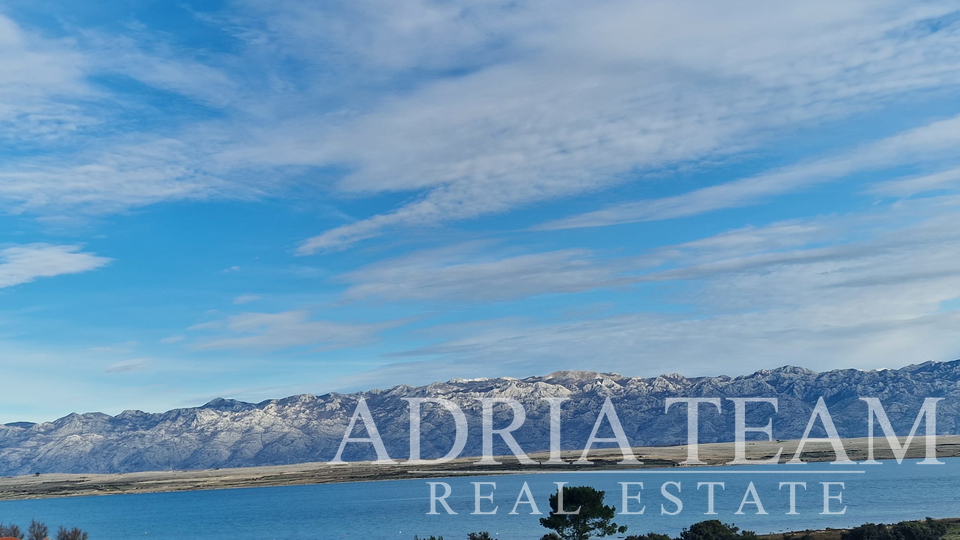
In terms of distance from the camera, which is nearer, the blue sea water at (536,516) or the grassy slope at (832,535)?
the grassy slope at (832,535)

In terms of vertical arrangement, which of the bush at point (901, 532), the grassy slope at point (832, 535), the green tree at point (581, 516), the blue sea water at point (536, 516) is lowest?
the blue sea water at point (536, 516)

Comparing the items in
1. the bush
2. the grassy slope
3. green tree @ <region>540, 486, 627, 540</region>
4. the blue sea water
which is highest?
green tree @ <region>540, 486, 627, 540</region>

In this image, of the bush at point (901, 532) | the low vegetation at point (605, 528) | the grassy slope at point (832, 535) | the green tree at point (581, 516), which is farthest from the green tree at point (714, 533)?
the grassy slope at point (832, 535)

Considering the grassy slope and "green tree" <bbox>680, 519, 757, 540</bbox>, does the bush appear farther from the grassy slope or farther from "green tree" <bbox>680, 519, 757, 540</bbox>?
"green tree" <bbox>680, 519, 757, 540</bbox>

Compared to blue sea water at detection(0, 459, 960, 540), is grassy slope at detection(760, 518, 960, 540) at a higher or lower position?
higher

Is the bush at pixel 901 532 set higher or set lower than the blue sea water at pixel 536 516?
higher

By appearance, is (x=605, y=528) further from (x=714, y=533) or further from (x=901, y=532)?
(x=901, y=532)

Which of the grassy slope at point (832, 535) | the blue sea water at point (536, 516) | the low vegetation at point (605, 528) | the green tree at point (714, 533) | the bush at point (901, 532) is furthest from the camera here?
the blue sea water at point (536, 516)

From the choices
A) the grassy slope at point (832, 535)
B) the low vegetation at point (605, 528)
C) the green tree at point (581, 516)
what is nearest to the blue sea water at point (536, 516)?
the grassy slope at point (832, 535)

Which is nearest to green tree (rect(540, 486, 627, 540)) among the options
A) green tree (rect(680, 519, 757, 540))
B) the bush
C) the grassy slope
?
green tree (rect(680, 519, 757, 540))

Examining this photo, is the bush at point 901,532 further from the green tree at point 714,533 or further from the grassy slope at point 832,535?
the green tree at point 714,533

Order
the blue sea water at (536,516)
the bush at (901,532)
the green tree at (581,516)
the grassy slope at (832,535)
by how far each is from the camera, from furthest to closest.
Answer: the blue sea water at (536,516) → the grassy slope at (832,535) → the bush at (901,532) → the green tree at (581,516)

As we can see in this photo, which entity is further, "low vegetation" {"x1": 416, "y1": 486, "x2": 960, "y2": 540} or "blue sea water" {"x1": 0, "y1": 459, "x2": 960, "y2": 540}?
"blue sea water" {"x1": 0, "y1": 459, "x2": 960, "y2": 540}

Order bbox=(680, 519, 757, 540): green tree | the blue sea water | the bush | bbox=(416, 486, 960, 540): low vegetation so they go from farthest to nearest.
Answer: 1. the blue sea water
2. the bush
3. bbox=(680, 519, 757, 540): green tree
4. bbox=(416, 486, 960, 540): low vegetation
